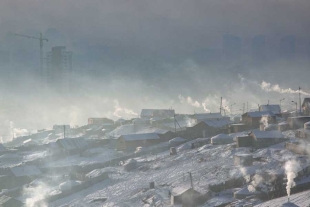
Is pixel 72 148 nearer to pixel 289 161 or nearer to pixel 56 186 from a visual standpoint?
pixel 56 186

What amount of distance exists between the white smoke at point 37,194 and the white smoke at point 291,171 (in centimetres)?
2309

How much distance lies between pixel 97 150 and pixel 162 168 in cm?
2260

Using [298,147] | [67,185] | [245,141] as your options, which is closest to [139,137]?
[245,141]

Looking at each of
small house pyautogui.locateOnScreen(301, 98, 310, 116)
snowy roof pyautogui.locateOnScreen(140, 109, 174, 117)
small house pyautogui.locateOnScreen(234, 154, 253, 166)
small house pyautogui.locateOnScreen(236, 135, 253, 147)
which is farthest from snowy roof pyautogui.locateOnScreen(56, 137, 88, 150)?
small house pyautogui.locateOnScreen(301, 98, 310, 116)

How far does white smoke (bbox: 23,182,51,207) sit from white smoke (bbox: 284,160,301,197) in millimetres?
23095

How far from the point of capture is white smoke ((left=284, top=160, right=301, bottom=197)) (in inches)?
1136

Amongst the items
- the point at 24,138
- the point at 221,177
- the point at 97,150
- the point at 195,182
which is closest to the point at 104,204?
the point at 195,182

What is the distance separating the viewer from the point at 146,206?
31.6 m

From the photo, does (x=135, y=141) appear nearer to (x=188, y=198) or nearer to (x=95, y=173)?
(x=95, y=173)

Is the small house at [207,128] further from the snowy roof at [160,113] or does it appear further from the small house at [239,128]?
the snowy roof at [160,113]

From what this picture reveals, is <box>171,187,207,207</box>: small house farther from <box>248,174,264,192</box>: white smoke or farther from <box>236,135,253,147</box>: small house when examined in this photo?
<box>236,135,253,147</box>: small house

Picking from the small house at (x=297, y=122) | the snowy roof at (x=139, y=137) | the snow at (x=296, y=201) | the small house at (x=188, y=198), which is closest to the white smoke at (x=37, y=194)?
the small house at (x=188, y=198)

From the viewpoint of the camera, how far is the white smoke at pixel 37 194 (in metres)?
38.3

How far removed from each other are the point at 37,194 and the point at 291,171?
2626 cm
